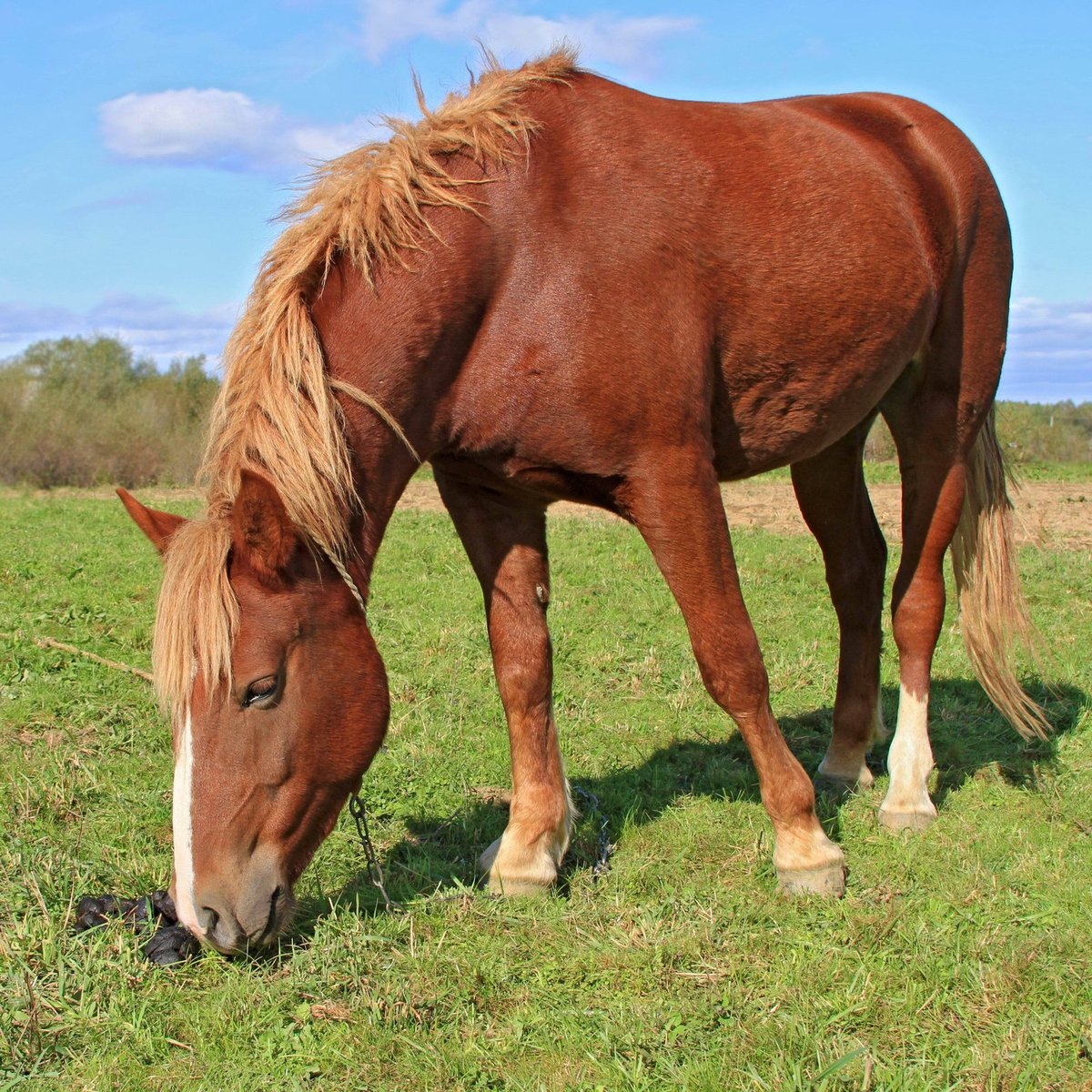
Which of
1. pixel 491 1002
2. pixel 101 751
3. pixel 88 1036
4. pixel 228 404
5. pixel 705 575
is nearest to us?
pixel 88 1036

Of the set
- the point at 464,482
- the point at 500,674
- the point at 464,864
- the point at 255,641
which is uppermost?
the point at 464,482

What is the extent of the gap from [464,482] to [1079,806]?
8.48 feet

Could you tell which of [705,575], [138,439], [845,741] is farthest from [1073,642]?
[138,439]

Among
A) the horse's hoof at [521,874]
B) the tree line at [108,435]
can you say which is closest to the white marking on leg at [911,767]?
the horse's hoof at [521,874]

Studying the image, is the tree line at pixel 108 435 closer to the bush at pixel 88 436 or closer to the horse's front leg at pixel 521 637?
the bush at pixel 88 436

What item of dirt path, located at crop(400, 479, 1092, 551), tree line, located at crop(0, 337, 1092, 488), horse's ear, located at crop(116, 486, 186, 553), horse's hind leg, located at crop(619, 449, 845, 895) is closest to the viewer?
horse's ear, located at crop(116, 486, 186, 553)

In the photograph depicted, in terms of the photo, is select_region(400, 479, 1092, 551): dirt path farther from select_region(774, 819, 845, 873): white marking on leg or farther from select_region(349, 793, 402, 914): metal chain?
select_region(349, 793, 402, 914): metal chain

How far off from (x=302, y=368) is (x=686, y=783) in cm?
243

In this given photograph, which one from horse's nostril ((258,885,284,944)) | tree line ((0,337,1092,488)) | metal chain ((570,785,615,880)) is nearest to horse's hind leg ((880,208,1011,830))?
metal chain ((570,785,615,880))

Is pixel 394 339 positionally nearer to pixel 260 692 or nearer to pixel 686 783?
pixel 260 692

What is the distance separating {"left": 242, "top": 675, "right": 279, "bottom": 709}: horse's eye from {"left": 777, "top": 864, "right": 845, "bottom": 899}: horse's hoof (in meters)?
1.71

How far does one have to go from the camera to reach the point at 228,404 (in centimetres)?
292

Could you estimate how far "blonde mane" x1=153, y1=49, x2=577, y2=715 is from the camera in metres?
2.69

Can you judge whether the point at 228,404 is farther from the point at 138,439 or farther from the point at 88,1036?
the point at 138,439
